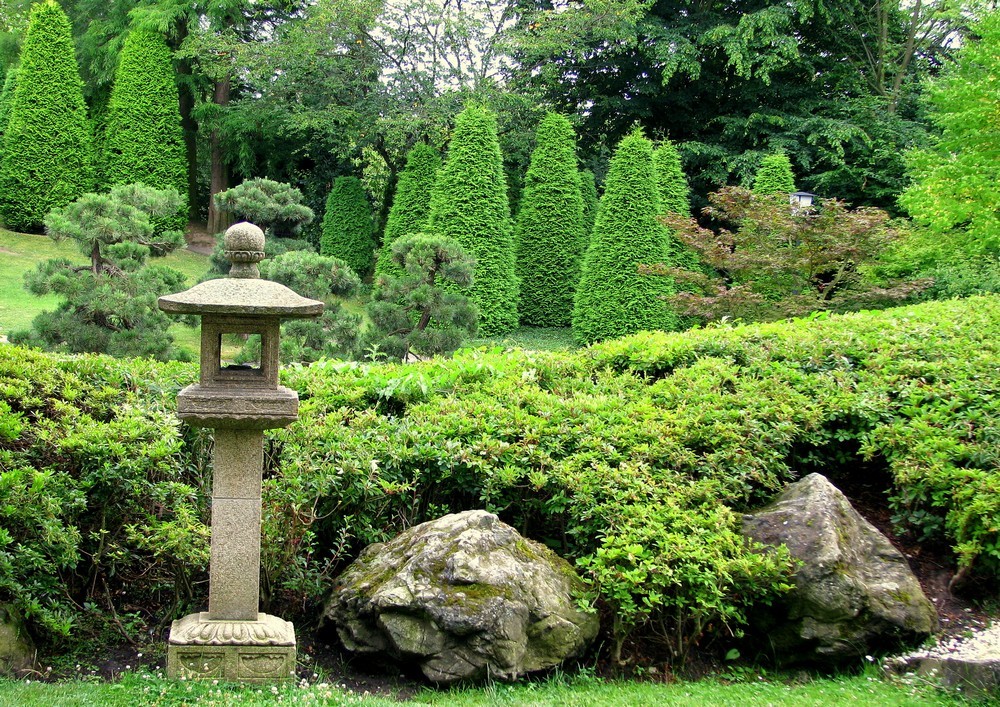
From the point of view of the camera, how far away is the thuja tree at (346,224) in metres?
19.9

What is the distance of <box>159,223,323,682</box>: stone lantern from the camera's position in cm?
338

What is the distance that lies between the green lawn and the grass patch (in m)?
9.65

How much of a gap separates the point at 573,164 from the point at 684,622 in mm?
13969

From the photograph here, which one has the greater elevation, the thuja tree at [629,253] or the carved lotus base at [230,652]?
the thuja tree at [629,253]

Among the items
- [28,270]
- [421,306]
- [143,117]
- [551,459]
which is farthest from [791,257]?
[143,117]

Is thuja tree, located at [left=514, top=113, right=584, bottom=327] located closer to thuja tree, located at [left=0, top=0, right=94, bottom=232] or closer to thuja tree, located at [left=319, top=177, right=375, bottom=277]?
thuja tree, located at [left=319, top=177, right=375, bottom=277]

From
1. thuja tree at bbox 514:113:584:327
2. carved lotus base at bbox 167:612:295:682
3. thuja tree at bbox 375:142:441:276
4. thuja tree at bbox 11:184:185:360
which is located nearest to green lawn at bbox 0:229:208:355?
thuja tree at bbox 11:184:185:360

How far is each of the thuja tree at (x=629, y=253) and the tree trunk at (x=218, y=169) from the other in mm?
11189

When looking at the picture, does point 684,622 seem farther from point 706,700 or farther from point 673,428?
point 673,428

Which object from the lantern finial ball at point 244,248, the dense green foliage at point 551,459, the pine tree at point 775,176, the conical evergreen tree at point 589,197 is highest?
the pine tree at point 775,176

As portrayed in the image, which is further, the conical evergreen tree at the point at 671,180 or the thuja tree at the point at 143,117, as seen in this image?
the thuja tree at the point at 143,117

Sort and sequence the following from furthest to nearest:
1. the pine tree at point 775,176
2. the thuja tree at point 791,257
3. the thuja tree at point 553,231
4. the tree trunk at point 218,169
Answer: the tree trunk at point 218,169 → the thuja tree at point 553,231 → the pine tree at point 775,176 → the thuja tree at point 791,257

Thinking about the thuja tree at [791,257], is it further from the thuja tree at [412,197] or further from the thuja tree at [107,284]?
the thuja tree at [412,197]

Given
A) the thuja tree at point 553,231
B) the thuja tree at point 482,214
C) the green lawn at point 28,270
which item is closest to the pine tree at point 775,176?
the thuja tree at point 553,231
